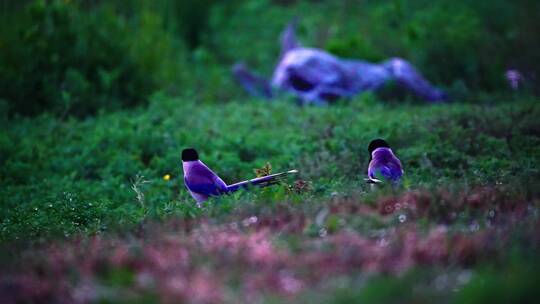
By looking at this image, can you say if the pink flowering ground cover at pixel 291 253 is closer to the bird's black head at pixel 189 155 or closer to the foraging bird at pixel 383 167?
the foraging bird at pixel 383 167

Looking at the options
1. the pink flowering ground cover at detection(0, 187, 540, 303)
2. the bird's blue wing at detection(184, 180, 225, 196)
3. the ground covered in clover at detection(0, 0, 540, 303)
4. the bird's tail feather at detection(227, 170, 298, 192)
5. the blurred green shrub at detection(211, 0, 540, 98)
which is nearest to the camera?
the pink flowering ground cover at detection(0, 187, 540, 303)

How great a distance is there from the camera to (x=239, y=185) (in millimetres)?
6930

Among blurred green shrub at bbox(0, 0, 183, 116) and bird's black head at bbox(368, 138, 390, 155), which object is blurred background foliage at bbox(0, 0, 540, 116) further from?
bird's black head at bbox(368, 138, 390, 155)

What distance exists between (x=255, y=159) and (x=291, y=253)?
16.8 feet

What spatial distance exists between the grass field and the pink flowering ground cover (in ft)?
0.04

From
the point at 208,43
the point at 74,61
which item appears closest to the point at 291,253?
the point at 74,61

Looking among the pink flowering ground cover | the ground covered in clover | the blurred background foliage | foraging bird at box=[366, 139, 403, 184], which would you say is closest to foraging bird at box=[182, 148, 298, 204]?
the ground covered in clover

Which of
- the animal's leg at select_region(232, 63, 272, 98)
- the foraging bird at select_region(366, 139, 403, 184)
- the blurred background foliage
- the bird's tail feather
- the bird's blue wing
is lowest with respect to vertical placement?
the bird's blue wing

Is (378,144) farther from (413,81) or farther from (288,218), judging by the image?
(413,81)

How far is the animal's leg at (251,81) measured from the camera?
46.7ft

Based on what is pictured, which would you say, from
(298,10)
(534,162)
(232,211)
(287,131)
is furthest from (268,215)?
(298,10)

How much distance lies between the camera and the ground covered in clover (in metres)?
4.21

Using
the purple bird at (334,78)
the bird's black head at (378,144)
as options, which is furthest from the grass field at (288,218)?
the purple bird at (334,78)

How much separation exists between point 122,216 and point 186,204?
1.87 feet
